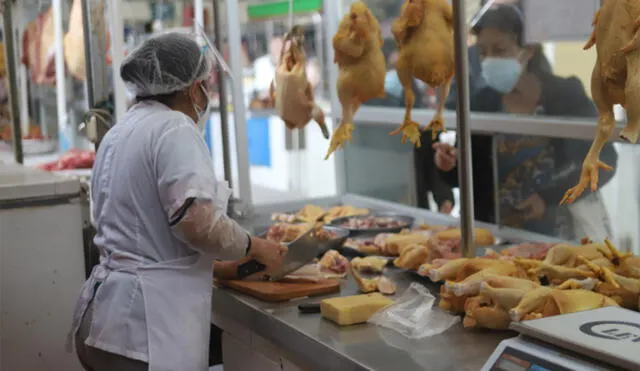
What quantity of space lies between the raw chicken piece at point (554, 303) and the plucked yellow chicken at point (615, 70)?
23cm

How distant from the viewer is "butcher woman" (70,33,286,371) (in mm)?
2137

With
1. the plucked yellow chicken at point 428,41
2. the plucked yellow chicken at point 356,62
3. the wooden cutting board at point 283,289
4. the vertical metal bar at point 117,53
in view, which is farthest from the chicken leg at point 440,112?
the vertical metal bar at point 117,53

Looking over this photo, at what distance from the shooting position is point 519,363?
1.49 m

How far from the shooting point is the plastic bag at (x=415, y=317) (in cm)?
198

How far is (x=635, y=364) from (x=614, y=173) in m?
2.09

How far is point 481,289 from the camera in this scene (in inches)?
76.1

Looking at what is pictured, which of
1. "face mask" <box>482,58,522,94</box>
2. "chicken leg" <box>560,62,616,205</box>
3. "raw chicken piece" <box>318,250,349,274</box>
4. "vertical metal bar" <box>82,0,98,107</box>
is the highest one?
"vertical metal bar" <box>82,0,98,107</box>

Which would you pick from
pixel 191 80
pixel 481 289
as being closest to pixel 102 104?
pixel 191 80

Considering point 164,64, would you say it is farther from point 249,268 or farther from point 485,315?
point 485,315

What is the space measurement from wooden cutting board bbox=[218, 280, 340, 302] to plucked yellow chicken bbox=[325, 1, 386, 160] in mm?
436

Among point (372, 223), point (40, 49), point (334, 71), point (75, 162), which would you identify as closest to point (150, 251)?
point (372, 223)

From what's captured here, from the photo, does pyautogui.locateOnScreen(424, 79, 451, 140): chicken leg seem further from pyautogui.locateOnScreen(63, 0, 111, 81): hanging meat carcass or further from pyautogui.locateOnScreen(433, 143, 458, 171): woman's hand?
pyautogui.locateOnScreen(63, 0, 111, 81): hanging meat carcass

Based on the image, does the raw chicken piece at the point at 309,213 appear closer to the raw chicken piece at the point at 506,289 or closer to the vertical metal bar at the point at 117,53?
the vertical metal bar at the point at 117,53

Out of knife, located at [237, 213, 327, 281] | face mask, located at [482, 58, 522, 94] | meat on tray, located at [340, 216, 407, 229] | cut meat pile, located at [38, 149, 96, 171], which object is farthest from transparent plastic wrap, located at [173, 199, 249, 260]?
cut meat pile, located at [38, 149, 96, 171]
